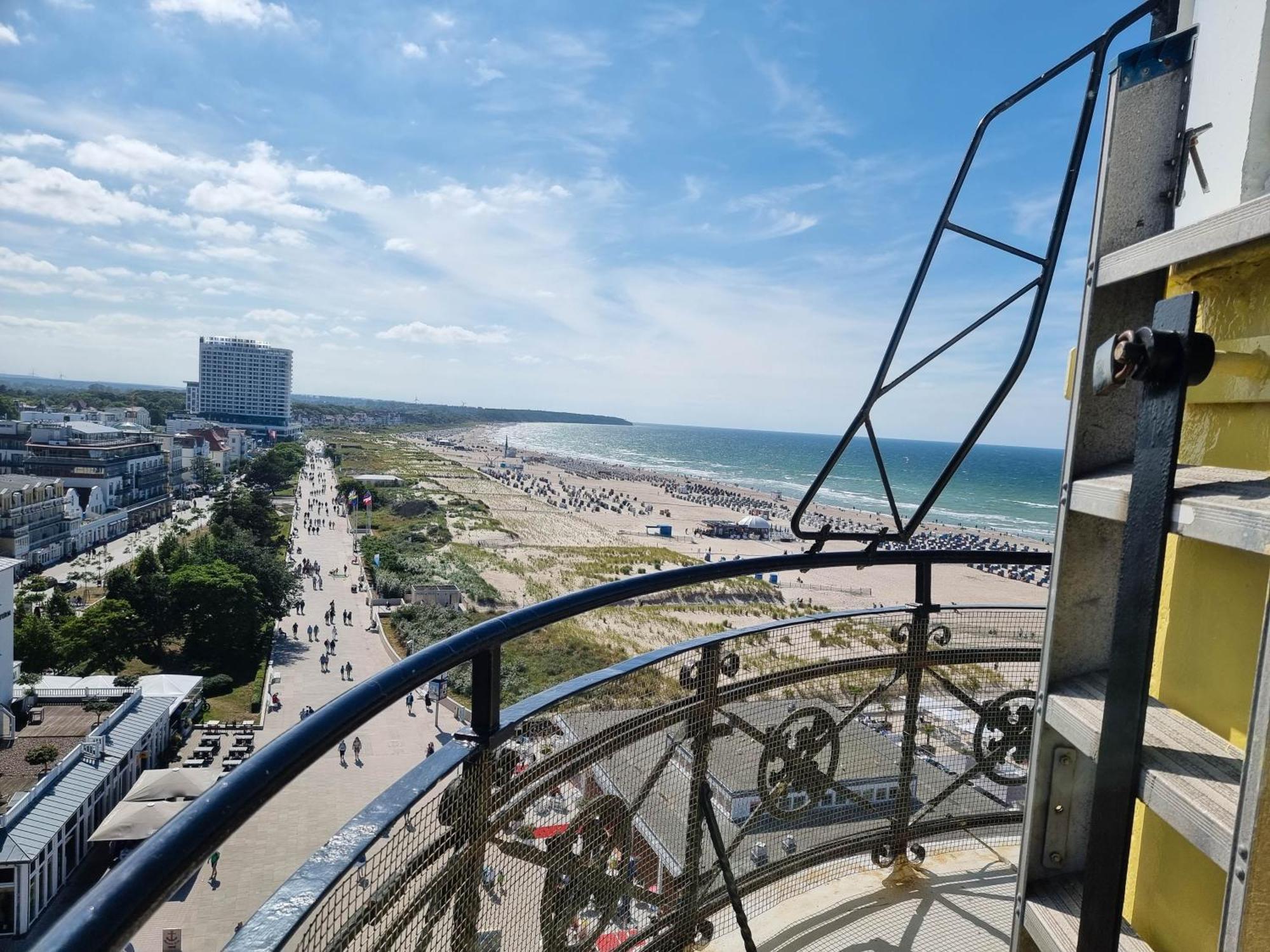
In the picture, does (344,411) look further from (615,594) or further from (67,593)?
(615,594)

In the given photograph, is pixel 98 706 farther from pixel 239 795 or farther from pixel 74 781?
pixel 239 795

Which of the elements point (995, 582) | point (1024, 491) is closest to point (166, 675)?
point (995, 582)

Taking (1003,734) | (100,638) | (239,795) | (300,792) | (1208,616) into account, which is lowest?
(300,792)

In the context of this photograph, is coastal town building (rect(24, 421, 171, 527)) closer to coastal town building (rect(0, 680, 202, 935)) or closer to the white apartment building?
coastal town building (rect(0, 680, 202, 935))

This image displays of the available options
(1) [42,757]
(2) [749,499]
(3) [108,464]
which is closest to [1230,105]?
(1) [42,757]

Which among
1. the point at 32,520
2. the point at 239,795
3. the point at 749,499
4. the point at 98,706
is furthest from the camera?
the point at 749,499

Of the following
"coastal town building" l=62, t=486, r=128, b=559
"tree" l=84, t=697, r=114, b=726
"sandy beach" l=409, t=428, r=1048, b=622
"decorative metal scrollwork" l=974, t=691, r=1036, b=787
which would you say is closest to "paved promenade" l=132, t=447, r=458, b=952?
"decorative metal scrollwork" l=974, t=691, r=1036, b=787
